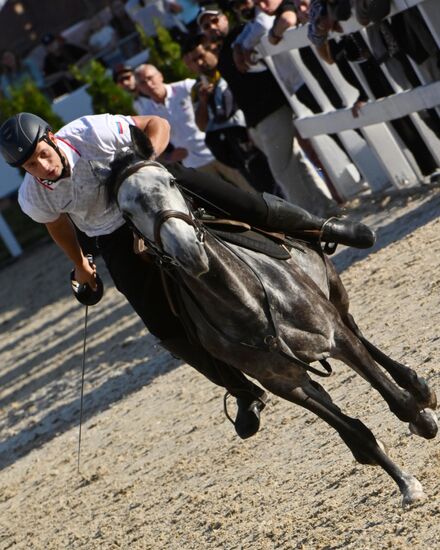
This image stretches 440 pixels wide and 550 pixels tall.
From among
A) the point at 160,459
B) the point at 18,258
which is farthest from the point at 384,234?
the point at 18,258

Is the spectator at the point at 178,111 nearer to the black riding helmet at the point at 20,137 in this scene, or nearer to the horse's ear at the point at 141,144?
the black riding helmet at the point at 20,137

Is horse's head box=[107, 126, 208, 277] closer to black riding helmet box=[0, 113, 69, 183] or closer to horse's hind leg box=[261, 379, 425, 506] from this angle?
black riding helmet box=[0, 113, 69, 183]

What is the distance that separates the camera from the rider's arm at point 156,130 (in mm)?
6844

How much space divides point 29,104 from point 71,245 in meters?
17.0

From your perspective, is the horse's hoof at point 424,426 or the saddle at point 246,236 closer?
the saddle at point 246,236

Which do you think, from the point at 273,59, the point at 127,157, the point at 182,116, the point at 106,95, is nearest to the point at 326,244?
the point at 127,157

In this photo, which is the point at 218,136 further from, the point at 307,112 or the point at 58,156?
the point at 58,156

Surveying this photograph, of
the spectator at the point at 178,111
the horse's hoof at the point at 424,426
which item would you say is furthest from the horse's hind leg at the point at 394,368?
the spectator at the point at 178,111

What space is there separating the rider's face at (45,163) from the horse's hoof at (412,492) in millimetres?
2252

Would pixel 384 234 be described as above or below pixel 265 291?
below

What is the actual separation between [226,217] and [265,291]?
0.68 metres

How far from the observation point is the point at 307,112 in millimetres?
13898

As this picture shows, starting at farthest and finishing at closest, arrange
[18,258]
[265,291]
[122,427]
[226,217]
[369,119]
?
[18,258]
[369,119]
[122,427]
[226,217]
[265,291]

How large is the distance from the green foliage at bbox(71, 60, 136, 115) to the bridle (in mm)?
15125
